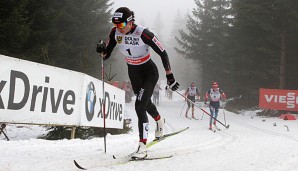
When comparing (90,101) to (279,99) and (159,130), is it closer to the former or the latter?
(159,130)

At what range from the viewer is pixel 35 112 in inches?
264

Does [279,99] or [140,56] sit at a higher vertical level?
[140,56]

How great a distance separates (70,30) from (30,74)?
20317mm

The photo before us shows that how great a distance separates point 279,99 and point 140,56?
17.1 meters

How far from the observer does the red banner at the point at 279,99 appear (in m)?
19.9

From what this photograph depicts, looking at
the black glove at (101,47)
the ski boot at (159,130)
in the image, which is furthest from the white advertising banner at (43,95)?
the ski boot at (159,130)

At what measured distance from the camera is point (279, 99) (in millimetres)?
20312

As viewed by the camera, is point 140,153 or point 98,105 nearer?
point 140,153

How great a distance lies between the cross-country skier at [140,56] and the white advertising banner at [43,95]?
1769mm

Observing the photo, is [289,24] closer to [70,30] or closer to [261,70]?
[261,70]

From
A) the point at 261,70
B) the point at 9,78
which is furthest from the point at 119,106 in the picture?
the point at 261,70

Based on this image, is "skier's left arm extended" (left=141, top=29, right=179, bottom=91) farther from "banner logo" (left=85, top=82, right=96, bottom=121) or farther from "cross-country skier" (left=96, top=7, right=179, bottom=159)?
"banner logo" (left=85, top=82, right=96, bottom=121)

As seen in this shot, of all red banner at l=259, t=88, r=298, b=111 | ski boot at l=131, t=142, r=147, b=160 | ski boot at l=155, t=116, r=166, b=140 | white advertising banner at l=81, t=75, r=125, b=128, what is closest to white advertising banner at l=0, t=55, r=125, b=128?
white advertising banner at l=81, t=75, r=125, b=128

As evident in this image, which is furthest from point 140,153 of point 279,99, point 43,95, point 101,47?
point 279,99
